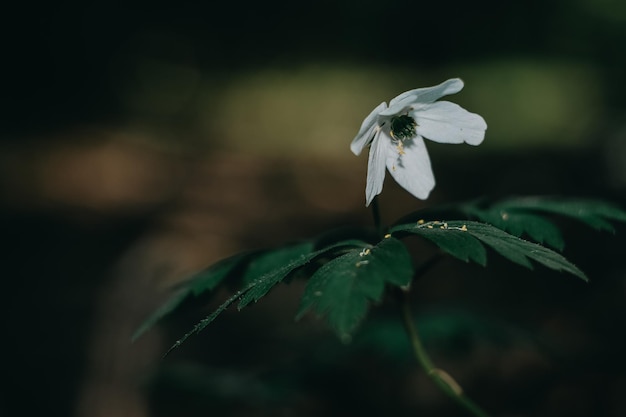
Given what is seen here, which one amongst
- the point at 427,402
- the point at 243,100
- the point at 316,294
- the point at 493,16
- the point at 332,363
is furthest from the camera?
the point at 493,16

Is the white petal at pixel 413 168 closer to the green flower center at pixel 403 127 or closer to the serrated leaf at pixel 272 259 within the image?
the green flower center at pixel 403 127

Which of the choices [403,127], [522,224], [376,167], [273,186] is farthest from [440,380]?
[273,186]

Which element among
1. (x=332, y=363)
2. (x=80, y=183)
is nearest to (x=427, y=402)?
(x=332, y=363)

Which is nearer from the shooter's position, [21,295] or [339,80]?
[21,295]

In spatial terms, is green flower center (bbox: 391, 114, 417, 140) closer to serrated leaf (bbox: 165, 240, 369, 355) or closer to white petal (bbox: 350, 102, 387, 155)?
white petal (bbox: 350, 102, 387, 155)

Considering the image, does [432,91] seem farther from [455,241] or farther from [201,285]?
[201,285]

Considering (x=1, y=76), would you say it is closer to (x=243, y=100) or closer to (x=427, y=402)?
(x=243, y=100)

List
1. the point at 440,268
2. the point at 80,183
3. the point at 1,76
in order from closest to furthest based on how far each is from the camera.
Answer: the point at 440,268 < the point at 80,183 < the point at 1,76
